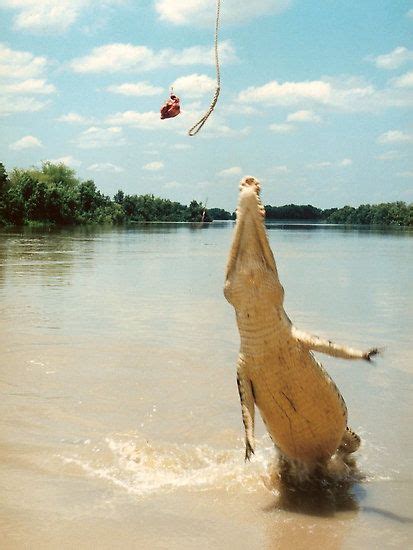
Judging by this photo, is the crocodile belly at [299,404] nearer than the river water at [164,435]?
No

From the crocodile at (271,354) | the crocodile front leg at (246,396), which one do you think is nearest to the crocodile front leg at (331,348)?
the crocodile at (271,354)

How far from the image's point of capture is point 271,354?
409 cm

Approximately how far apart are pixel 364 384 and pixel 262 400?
3.47m

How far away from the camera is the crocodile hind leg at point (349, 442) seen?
4707 mm

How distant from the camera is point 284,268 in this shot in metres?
21.6

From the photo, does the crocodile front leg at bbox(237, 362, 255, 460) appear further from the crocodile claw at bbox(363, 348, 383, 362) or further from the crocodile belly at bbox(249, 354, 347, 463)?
the crocodile claw at bbox(363, 348, 383, 362)

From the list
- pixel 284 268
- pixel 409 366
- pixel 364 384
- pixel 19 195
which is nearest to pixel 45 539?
pixel 364 384

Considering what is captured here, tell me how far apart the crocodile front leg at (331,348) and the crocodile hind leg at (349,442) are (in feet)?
3.08

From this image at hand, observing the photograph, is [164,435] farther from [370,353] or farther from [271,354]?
[370,353]

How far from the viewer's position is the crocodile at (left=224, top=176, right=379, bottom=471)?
3.97m

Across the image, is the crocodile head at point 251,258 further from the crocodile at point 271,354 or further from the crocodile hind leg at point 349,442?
the crocodile hind leg at point 349,442

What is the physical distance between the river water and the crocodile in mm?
552

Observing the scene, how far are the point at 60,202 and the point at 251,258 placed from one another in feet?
218

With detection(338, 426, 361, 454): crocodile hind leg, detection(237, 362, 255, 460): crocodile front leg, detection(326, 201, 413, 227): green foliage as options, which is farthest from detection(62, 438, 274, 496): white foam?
detection(326, 201, 413, 227): green foliage
